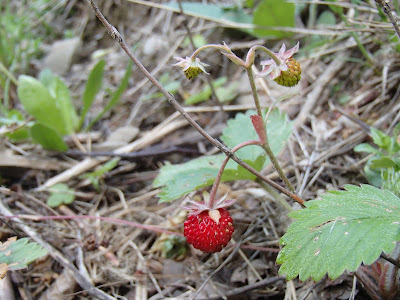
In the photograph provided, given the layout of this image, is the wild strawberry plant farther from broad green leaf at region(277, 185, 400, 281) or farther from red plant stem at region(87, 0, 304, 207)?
red plant stem at region(87, 0, 304, 207)

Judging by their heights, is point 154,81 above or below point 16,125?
above

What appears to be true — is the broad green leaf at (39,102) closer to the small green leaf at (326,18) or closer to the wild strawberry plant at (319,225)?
the wild strawberry plant at (319,225)

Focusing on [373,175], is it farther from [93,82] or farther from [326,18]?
[93,82]

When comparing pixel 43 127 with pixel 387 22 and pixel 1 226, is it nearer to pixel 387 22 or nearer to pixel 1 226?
pixel 1 226

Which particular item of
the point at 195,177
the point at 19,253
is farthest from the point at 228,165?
the point at 19,253

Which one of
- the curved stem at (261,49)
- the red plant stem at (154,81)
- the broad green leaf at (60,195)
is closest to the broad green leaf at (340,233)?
the red plant stem at (154,81)

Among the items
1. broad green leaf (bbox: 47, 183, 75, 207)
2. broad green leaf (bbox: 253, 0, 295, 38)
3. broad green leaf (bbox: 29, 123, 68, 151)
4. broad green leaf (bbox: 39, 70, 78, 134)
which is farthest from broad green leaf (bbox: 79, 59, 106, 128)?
broad green leaf (bbox: 253, 0, 295, 38)
